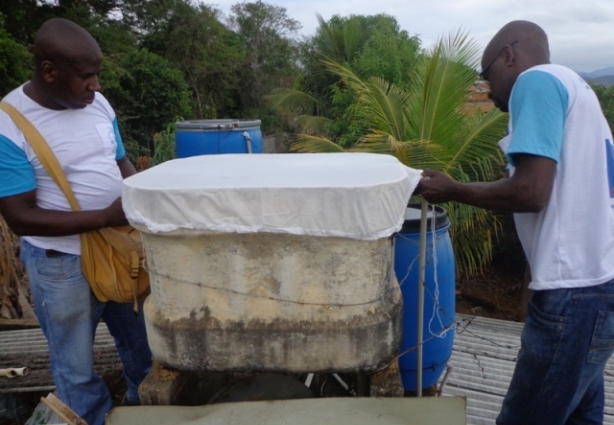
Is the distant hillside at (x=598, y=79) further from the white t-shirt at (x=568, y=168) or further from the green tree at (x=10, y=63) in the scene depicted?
the green tree at (x=10, y=63)

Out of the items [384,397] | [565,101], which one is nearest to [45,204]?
[384,397]

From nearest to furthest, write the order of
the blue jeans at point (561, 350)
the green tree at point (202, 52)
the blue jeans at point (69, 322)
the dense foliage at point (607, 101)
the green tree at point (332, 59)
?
the blue jeans at point (561, 350) < the blue jeans at point (69, 322) < the dense foliage at point (607, 101) < the green tree at point (332, 59) < the green tree at point (202, 52)

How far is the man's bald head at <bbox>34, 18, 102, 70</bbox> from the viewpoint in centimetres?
199

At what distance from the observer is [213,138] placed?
19.4 ft

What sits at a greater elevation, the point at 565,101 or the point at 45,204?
the point at 565,101

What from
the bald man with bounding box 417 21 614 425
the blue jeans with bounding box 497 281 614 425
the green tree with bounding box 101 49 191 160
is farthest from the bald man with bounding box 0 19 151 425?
the green tree with bounding box 101 49 191 160

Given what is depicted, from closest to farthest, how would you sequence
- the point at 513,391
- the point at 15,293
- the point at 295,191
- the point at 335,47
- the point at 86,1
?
1. the point at 295,191
2. the point at 513,391
3. the point at 15,293
4. the point at 86,1
5. the point at 335,47

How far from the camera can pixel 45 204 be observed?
82.0 inches

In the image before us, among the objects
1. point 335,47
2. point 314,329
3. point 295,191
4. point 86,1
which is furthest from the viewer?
point 335,47

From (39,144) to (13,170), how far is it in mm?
128

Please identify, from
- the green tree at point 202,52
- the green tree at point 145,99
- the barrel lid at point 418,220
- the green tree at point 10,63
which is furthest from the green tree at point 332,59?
the barrel lid at point 418,220

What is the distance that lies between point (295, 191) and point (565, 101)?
0.89m

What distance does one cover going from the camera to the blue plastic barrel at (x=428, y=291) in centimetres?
239

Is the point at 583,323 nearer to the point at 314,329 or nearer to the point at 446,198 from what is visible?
the point at 446,198
